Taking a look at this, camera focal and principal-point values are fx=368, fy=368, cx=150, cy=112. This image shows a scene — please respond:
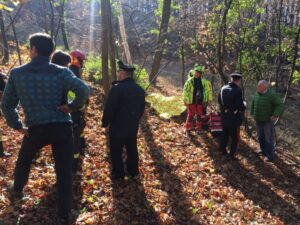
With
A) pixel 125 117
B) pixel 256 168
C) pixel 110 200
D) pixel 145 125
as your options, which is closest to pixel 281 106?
pixel 256 168

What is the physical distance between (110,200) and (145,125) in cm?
521

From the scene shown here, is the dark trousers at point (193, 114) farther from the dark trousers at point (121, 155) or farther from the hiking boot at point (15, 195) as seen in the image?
the hiking boot at point (15, 195)

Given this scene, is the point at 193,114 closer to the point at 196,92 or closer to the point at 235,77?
the point at 196,92

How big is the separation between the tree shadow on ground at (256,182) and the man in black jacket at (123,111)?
291 cm

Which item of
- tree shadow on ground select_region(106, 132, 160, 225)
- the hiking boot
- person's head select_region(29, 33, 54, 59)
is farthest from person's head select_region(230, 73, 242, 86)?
the hiking boot

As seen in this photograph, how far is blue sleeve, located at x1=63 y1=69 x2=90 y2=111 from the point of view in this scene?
4402mm

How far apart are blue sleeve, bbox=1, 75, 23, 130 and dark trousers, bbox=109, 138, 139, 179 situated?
6.88 ft

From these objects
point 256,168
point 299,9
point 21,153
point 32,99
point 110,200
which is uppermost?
point 299,9

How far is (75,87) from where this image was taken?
4449 millimetres

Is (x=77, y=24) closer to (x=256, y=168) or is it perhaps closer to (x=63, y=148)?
(x=256, y=168)

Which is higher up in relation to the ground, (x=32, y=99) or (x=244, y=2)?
(x=244, y=2)

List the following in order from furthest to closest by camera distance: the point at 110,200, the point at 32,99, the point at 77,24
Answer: the point at 77,24
the point at 110,200
the point at 32,99

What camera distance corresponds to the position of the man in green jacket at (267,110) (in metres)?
9.02

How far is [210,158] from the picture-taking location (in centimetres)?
917
